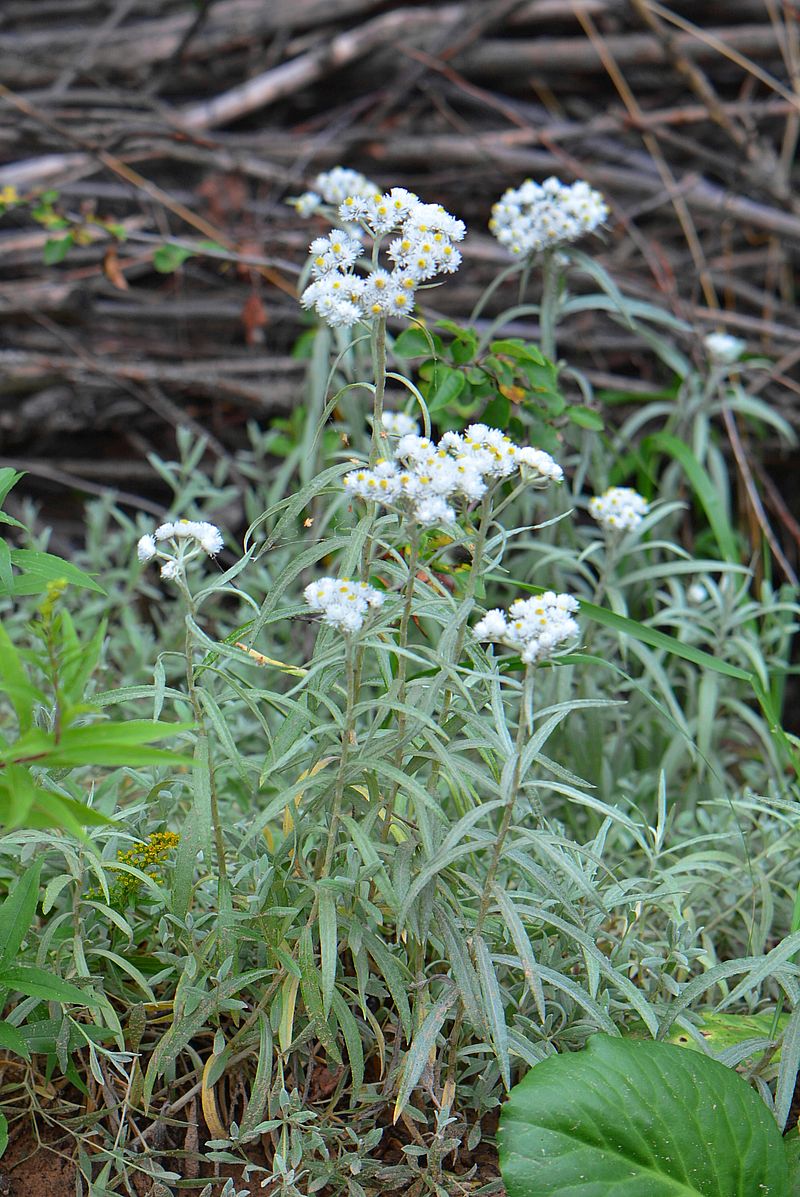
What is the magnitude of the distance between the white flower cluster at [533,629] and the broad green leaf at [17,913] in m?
0.56

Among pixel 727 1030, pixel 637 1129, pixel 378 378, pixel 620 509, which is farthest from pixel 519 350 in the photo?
pixel 637 1129

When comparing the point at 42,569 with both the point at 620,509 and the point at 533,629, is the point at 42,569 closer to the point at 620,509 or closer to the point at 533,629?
the point at 533,629

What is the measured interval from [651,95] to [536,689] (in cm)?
196

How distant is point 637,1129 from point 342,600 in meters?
0.60

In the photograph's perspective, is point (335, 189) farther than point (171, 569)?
Yes

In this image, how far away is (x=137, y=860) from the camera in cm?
129

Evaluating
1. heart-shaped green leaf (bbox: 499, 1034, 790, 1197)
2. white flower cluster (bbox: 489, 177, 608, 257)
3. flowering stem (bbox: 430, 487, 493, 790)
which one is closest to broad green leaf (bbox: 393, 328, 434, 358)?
white flower cluster (bbox: 489, 177, 608, 257)

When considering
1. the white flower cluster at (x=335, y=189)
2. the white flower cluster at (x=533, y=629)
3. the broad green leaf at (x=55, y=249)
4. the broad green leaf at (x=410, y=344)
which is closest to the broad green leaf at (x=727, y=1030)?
the white flower cluster at (x=533, y=629)

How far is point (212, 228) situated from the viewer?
283 centimetres

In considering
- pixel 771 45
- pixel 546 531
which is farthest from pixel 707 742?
pixel 771 45

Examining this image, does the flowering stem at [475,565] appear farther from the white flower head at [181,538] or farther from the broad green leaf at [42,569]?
the broad green leaf at [42,569]

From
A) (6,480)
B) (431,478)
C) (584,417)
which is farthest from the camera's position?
(584,417)

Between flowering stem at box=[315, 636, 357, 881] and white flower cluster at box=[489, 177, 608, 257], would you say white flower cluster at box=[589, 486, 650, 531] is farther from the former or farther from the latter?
flowering stem at box=[315, 636, 357, 881]

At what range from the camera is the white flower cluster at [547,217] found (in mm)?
1869
